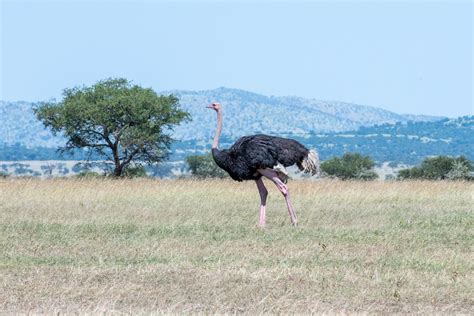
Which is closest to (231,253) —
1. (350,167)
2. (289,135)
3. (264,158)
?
(264,158)

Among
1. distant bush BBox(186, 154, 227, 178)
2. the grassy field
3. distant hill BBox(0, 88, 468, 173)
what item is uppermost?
the grassy field

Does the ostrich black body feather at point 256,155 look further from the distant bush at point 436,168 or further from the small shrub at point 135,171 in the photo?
the distant bush at point 436,168

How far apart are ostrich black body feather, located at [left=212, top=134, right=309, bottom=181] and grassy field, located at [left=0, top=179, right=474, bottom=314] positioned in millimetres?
665

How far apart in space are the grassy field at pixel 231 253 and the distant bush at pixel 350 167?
21404 millimetres

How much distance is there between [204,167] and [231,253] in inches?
1321

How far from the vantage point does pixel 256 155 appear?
15.1 meters

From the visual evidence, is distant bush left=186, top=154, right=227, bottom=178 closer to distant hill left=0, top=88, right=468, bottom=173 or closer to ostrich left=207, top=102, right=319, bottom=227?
ostrich left=207, top=102, right=319, bottom=227

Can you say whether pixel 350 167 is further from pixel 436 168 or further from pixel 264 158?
pixel 264 158

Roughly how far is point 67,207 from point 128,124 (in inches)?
565

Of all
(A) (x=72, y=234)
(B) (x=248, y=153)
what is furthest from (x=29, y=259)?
(B) (x=248, y=153)

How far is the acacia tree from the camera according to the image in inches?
1228

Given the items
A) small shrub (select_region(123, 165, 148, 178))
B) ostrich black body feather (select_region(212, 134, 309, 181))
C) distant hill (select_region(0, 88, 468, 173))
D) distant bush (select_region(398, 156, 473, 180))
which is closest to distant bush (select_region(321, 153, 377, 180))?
distant bush (select_region(398, 156, 473, 180))

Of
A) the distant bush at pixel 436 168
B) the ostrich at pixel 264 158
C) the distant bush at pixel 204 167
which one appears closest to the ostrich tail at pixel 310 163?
the ostrich at pixel 264 158

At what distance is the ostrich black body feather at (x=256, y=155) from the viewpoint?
1512cm
